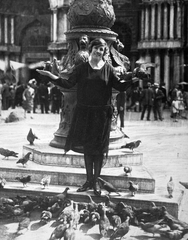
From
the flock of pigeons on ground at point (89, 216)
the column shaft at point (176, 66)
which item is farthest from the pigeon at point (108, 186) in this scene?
the column shaft at point (176, 66)

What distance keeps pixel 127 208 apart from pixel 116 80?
169cm

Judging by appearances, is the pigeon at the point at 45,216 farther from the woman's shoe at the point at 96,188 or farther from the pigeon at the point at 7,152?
the pigeon at the point at 7,152

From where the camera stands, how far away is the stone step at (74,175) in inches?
277

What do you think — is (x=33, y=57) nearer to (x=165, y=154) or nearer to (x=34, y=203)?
(x=165, y=154)

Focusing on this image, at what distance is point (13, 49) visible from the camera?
3288cm

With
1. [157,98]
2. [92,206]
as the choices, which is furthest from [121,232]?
[157,98]

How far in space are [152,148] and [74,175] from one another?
489cm

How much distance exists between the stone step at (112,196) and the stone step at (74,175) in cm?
13

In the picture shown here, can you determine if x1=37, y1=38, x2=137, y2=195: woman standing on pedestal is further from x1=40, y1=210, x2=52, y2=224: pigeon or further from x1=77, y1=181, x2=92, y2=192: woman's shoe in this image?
x1=40, y1=210, x2=52, y2=224: pigeon

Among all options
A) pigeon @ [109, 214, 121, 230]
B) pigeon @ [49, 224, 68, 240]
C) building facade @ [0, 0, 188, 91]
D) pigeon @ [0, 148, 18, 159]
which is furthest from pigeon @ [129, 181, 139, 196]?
building facade @ [0, 0, 188, 91]

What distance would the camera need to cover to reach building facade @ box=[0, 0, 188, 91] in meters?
26.6

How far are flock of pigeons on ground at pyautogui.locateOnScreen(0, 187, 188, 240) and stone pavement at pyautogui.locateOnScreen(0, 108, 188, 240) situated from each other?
0.39 ft

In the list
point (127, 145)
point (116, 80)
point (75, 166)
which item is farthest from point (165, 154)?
point (116, 80)

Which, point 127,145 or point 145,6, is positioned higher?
point 145,6
